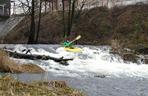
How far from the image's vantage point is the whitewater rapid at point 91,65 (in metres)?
19.5

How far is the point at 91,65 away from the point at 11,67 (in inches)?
319

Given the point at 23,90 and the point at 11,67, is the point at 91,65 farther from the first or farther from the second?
the point at 23,90

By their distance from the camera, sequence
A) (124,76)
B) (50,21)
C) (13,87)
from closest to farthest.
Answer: (13,87) → (124,76) → (50,21)

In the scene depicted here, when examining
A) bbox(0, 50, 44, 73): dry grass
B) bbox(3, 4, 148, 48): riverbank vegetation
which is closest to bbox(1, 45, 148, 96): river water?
bbox(0, 50, 44, 73): dry grass

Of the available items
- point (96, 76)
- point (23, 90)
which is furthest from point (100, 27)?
point (23, 90)

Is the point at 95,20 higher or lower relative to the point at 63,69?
higher

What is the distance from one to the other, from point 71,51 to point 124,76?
8.92 metres

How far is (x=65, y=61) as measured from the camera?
862 inches

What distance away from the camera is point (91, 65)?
75.9ft

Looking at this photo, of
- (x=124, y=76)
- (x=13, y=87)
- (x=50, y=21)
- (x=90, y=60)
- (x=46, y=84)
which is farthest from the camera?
(x=50, y=21)

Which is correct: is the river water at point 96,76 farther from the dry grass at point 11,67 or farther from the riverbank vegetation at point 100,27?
the riverbank vegetation at point 100,27

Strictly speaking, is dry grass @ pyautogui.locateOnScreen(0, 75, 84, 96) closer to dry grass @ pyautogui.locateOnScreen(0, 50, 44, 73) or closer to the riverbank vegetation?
dry grass @ pyautogui.locateOnScreen(0, 50, 44, 73)

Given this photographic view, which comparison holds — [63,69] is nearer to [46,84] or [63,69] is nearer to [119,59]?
[119,59]

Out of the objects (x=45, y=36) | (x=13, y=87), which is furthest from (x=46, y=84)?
(x=45, y=36)
